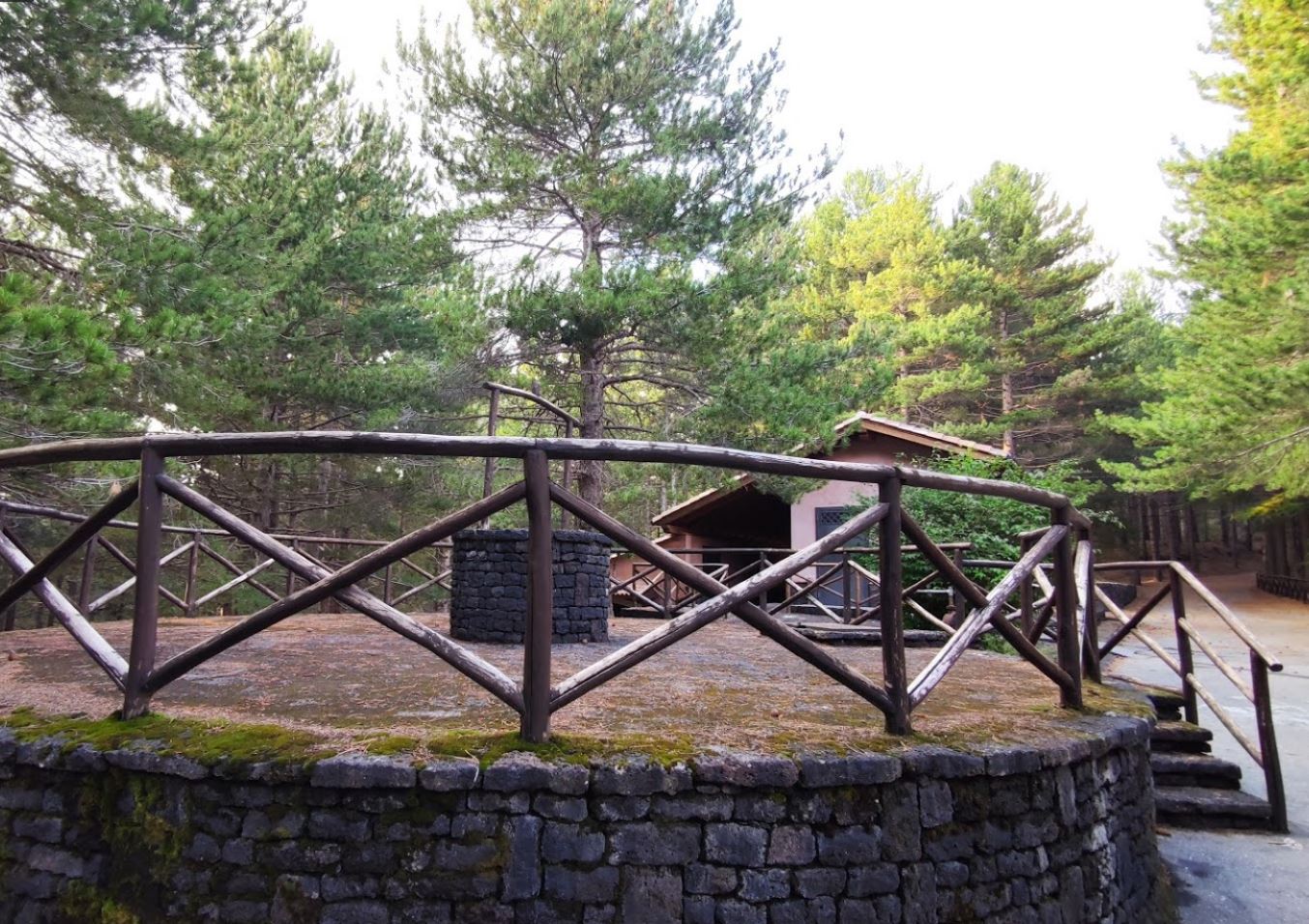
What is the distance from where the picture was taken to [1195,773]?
4.74 metres

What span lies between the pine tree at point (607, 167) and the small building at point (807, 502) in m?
2.41

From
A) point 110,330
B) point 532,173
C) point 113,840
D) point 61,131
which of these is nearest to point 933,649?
point 113,840

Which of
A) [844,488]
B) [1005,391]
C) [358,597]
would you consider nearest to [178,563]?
[844,488]

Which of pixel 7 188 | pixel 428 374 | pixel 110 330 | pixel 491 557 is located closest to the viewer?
pixel 491 557

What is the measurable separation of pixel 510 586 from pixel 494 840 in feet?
13.9

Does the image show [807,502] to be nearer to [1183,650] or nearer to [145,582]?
[1183,650]

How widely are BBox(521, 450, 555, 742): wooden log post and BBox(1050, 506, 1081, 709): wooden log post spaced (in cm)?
217

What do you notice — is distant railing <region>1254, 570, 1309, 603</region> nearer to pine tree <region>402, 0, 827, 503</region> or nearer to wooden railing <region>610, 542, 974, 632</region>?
wooden railing <region>610, 542, 974, 632</region>

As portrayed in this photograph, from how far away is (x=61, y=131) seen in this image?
320 inches

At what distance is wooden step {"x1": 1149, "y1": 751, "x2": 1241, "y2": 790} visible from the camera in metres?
4.70

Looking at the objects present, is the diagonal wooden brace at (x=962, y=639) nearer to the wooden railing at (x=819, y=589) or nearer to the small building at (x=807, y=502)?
the wooden railing at (x=819, y=589)

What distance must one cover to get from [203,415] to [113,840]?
11380 millimetres

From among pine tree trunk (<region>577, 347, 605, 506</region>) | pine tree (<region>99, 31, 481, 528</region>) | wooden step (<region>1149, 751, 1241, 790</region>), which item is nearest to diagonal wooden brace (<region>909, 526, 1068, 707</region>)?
wooden step (<region>1149, 751, 1241, 790</region>)

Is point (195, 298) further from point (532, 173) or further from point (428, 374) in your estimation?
point (532, 173)
